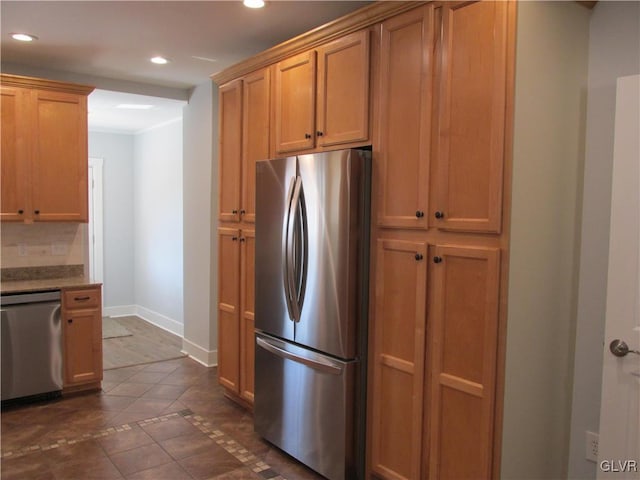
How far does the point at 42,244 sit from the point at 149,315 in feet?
8.38

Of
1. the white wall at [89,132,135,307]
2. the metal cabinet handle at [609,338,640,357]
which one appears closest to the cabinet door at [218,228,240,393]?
the metal cabinet handle at [609,338,640,357]

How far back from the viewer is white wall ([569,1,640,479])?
2320 mm

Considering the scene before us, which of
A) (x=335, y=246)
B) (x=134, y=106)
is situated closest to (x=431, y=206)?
(x=335, y=246)

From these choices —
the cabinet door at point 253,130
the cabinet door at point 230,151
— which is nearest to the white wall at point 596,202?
the cabinet door at point 253,130

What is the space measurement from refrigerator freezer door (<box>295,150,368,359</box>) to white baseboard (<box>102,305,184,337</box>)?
12.4ft

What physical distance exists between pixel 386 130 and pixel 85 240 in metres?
3.37

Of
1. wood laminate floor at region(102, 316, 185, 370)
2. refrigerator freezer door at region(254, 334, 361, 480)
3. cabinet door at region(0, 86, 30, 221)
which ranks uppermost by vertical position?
cabinet door at region(0, 86, 30, 221)

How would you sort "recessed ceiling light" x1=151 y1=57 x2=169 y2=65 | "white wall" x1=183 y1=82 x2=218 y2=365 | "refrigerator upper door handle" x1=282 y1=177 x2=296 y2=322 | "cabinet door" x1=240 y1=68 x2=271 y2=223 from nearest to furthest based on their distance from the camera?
1. "refrigerator upper door handle" x1=282 y1=177 x2=296 y2=322
2. "cabinet door" x1=240 y1=68 x2=271 y2=223
3. "recessed ceiling light" x1=151 y1=57 x2=169 y2=65
4. "white wall" x1=183 y1=82 x2=218 y2=365

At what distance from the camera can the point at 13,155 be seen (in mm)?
4043

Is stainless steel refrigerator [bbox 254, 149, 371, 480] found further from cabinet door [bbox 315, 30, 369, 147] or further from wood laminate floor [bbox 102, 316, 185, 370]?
wood laminate floor [bbox 102, 316, 185, 370]

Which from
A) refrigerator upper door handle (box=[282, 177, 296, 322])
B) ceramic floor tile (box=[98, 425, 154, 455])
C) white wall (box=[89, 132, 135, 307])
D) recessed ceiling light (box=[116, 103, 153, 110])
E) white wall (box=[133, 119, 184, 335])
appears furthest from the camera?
white wall (box=[89, 132, 135, 307])

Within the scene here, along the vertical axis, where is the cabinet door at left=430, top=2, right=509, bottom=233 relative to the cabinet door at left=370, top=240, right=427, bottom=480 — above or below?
above

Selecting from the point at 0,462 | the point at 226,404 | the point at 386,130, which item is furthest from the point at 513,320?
the point at 0,462

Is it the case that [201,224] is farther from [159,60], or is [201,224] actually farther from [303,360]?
[303,360]
